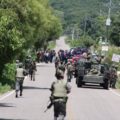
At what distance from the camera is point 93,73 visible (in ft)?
160

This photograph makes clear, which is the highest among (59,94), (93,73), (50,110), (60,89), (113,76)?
(60,89)

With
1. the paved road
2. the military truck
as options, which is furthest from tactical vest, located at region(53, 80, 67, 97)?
the military truck

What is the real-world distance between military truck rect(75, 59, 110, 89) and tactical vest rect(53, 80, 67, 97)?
97.2 feet

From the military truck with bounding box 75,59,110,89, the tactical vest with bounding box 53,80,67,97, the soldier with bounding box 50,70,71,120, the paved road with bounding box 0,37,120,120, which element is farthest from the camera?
the military truck with bounding box 75,59,110,89

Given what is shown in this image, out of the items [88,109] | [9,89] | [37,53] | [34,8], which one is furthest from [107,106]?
[37,53]

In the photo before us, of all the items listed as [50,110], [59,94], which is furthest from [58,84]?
[50,110]

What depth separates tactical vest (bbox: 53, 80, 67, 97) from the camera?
1847cm

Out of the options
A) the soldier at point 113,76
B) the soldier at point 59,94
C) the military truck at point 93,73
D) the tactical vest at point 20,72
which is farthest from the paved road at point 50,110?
the soldier at point 113,76

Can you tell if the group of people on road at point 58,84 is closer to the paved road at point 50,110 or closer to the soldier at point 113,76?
the soldier at point 113,76

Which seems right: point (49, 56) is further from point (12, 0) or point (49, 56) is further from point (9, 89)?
point (12, 0)

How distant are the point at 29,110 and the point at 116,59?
3253cm

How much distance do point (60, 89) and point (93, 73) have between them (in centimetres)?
3051

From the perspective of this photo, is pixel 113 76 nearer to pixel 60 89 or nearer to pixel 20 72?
pixel 20 72

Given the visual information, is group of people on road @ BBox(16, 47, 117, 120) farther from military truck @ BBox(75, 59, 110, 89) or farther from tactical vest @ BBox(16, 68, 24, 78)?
military truck @ BBox(75, 59, 110, 89)
